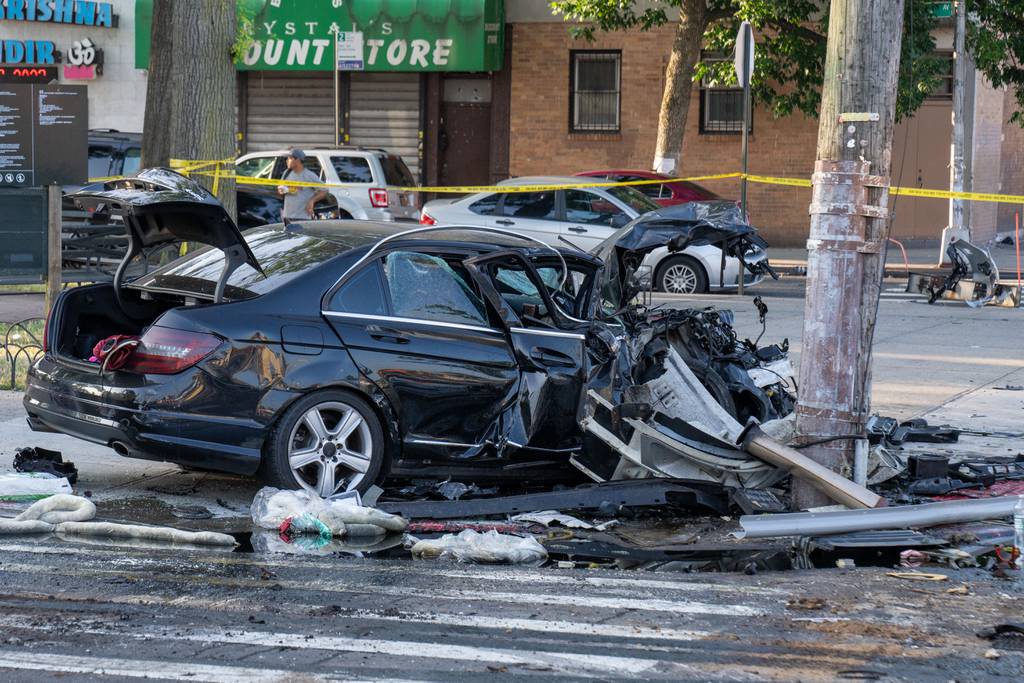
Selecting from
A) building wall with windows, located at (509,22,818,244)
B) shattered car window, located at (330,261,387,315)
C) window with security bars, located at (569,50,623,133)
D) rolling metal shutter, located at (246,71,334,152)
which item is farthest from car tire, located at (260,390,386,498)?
rolling metal shutter, located at (246,71,334,152)

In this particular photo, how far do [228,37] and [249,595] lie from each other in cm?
800

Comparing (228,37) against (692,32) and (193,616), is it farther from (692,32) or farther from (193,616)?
(692,32)

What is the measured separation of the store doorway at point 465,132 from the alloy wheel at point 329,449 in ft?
72.5

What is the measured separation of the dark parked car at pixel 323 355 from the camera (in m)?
7.50

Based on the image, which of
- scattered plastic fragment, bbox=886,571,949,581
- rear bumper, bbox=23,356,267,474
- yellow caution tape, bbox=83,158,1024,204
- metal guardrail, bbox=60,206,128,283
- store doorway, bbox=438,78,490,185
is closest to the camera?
scattered plastic fragment, bbox=886,571,949,581

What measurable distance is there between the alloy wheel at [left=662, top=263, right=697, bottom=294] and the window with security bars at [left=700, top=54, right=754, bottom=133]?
30.7 feet

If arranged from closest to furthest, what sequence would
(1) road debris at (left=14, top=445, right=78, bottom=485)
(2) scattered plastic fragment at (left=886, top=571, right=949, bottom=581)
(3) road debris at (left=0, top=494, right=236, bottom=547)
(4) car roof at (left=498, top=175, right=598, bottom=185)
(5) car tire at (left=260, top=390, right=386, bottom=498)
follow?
(2) scattered plastic fragment at (left=886, top=571, right=949, bottom=581), (3) road debris at (left=0, top=494, right=236, bottom=547), (5) car tire at (left=260, top=390, right=386, bottom=498), (1) road debris at (left=14, top=445, right=78, bottom=485), (4) car roof at (left=498, top=175, right=598, bottom=185)

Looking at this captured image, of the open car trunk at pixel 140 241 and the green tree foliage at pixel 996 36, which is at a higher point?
the green tree foliage at pixel 996 36

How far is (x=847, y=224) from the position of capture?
7.57m

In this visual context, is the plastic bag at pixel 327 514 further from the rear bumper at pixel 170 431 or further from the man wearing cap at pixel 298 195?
the man wearing cap at pixel 298 195

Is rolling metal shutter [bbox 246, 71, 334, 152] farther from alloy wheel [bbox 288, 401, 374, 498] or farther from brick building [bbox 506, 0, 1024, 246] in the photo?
alloy wheel [bbox 288, 401, 374, 498]

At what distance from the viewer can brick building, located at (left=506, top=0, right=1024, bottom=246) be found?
27234 mm

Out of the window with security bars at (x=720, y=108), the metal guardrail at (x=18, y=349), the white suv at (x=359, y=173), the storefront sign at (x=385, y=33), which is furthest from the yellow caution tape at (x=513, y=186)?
the window with security bars at (x=720, y=108)

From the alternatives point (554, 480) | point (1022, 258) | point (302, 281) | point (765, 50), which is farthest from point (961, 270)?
point (302, 281)
